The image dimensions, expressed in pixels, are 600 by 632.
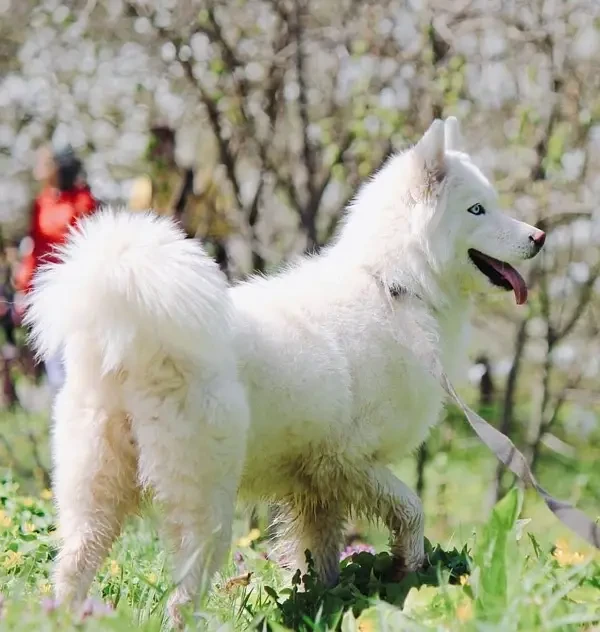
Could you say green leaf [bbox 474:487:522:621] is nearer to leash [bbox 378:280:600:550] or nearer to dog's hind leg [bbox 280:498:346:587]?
leash [bbox 378:280:600:550]

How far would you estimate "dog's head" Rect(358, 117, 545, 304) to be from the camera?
3672mm

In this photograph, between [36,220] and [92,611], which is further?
[36,220]

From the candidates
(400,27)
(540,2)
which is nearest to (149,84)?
(400,27)

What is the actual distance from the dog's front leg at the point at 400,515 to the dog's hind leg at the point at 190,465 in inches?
27.2

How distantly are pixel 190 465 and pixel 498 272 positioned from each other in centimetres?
155

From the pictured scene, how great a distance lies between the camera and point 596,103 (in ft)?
20.2

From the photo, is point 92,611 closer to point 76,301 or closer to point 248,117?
point 76,301

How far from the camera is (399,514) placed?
348cm

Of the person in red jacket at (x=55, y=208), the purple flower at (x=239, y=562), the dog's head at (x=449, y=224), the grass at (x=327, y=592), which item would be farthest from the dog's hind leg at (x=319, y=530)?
the person in red jacket at (x=55, y=208)

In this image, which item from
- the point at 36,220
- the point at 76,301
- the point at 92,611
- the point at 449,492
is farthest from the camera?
the point at 449,492

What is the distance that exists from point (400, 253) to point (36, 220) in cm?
301

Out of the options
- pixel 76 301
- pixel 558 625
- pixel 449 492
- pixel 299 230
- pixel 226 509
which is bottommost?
pixel 449 492

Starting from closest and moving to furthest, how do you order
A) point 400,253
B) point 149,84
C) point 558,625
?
point 558,625, point 400,253, point 149,84

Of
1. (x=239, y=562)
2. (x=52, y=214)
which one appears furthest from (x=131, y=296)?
(x=52, y=214)
